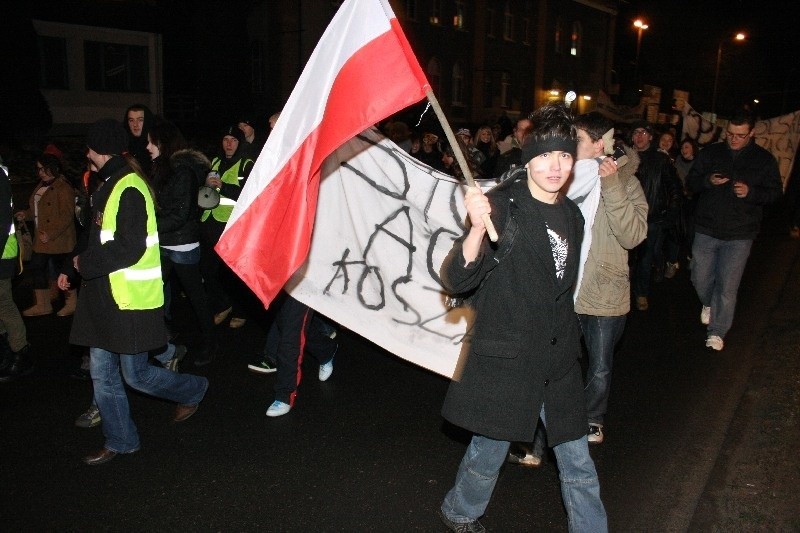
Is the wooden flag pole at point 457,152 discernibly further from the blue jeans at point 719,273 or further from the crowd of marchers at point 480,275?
the blue jeans at point 719,273

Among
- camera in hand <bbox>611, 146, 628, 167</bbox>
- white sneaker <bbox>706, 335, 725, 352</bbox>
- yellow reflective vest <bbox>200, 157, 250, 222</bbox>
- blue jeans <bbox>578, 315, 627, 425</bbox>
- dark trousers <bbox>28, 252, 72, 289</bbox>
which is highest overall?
camera in hand <bbox>611, 146, 628, 167</bbox>

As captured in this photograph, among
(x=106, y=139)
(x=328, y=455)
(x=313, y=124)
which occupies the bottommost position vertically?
(x=328, y=455)

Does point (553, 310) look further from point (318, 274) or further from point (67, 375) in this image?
point (67, 375)

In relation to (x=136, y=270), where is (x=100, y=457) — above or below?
below

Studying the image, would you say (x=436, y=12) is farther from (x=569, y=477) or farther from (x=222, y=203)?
(x=569, y=477)

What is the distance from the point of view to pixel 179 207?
19.0 ft

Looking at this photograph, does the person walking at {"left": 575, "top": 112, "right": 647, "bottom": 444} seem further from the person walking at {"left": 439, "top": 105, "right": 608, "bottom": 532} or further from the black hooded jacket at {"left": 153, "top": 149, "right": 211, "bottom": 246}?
the black hooded jacket at {"left": 153, "top": 149, "right": 211, "bottom": 246}

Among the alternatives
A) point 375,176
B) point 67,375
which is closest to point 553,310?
point 375,176

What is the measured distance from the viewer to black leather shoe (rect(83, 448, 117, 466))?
171 inches

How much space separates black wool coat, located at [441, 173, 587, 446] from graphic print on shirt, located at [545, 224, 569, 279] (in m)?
0.03

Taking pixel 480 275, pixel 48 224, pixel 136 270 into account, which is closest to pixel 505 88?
pixel 48 224

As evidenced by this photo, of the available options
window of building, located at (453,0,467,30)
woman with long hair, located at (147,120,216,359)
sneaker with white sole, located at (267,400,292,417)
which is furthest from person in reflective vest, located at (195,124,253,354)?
window of building, located at (453,0,467,30)

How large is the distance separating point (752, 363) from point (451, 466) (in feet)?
11.3

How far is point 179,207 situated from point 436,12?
1195 inches
